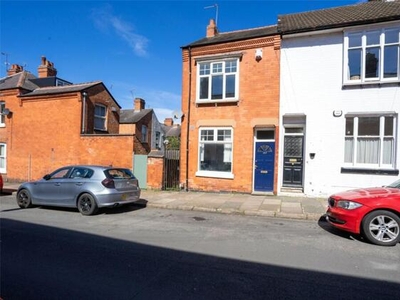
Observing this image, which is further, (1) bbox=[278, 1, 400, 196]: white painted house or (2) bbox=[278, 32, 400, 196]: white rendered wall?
(2) bbox=[278, 32, 400, 196]: white rendered wall

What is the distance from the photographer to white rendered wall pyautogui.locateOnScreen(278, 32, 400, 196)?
10.9 meters

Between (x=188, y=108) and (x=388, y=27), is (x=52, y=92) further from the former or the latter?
(x=388, y=27)

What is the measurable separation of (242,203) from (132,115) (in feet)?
66.8

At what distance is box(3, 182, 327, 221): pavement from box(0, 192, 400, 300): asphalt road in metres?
1.16

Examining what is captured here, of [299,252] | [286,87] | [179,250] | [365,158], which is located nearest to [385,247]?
[299,252]

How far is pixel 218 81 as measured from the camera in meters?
13.3

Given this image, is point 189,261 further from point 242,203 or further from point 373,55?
point 373,55

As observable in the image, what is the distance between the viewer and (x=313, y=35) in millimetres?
11672

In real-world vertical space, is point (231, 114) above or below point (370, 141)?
above

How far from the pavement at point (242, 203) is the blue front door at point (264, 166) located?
0.58 m

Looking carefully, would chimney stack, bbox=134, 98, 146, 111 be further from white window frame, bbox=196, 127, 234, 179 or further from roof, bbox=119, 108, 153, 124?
white window frame, bbox=196, 127, 234, 179

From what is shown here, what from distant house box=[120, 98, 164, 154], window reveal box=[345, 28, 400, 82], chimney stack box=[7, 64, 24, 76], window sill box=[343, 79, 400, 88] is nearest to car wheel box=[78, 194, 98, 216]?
window sill box=[343, 79, 400, 88]

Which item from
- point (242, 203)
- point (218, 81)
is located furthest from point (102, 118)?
point (242, 203)

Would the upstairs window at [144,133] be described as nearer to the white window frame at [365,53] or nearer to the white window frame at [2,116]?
the white window frame at [2,116]
